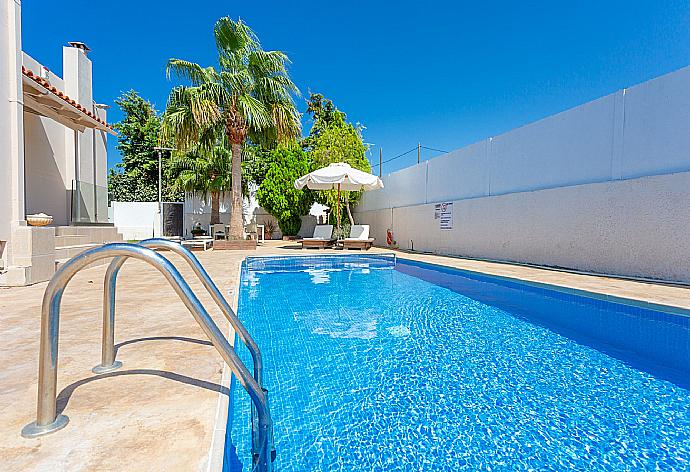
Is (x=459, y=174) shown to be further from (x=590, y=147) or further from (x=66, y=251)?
(x=66, y=251)

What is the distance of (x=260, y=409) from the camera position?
186 centimetres

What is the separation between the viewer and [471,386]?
322 centimetres

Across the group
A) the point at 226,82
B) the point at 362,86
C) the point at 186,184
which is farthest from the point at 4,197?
the point at 362,86

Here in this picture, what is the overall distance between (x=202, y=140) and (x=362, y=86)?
50.5 ft

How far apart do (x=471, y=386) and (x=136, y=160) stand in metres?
32.6

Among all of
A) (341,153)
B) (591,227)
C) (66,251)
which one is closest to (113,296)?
(66,251)

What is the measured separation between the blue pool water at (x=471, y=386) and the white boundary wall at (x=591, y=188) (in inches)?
112

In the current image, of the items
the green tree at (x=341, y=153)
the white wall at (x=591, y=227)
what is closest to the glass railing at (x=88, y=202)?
the green tree at (x=341, y=153)

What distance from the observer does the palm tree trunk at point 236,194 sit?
46.1 ft

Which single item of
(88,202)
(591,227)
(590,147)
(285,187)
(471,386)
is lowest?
(471,386)

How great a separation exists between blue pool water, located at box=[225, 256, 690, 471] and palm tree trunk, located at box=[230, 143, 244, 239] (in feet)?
28.2

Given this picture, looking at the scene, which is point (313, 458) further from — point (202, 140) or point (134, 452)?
point (202, 140)

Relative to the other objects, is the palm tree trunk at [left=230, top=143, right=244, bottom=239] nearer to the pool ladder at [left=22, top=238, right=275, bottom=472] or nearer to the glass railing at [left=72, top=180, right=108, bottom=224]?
the glass railing at [left=72, top=180, right=108, bottom=224]

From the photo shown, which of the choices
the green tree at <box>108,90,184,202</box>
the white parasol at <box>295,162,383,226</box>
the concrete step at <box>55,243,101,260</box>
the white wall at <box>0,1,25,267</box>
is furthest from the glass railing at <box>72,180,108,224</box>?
the green tree at <box>108,90,184,202</box>
